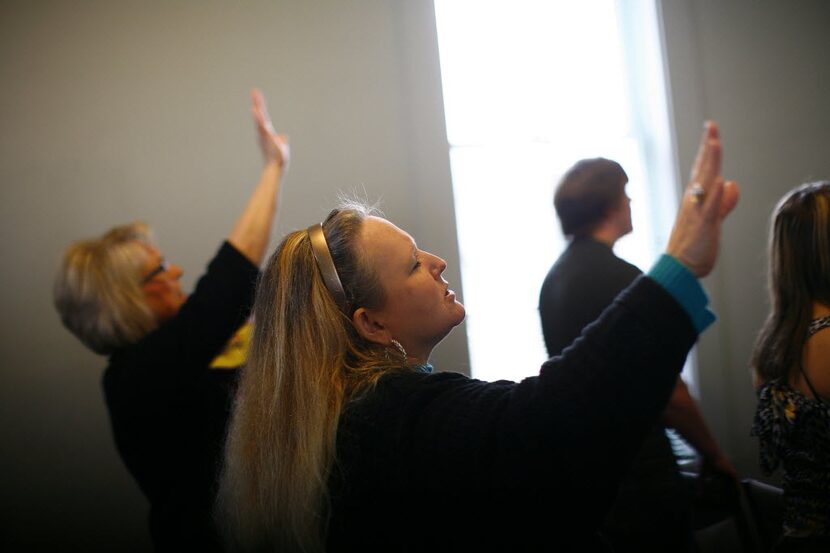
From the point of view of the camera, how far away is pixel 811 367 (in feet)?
4.57

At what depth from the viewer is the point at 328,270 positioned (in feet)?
3.34

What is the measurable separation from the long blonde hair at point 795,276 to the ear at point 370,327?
3.34 feet

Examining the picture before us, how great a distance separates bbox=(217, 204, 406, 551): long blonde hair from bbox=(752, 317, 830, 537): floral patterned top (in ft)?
3.19

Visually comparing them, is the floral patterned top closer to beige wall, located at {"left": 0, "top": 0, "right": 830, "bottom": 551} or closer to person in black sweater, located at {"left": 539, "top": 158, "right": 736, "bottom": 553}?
person in black sweater, located at {"left": 539, "top": 158, "right": 736, "bottom": 553}

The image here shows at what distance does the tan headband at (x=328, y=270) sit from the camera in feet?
3.32

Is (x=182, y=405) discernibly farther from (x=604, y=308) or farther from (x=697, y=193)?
(x=697, y=193)

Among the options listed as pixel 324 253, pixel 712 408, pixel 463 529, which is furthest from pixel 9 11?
pixel 712 408

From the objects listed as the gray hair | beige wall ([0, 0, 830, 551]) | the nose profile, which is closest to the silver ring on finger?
the nose profile

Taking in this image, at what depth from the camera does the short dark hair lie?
1807 mm

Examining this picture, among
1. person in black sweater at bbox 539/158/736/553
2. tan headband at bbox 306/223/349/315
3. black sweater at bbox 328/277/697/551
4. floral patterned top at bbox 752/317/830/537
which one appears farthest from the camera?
person in black sweater at bbox 539/158/736/553

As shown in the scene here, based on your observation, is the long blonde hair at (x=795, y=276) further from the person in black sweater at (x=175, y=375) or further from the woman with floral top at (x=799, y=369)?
the person in black sweater at (x=175, y=375)

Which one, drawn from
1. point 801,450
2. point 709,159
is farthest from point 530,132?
point 709,159

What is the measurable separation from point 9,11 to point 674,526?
102 inches

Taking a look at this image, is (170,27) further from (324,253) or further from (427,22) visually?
(324,253)
